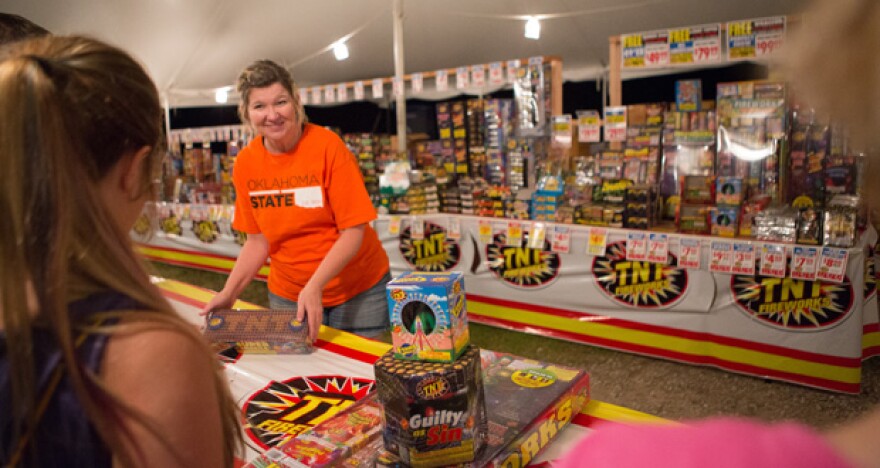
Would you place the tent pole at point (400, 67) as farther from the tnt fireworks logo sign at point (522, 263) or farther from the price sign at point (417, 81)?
the tnt fireworks logo sign at point (522, 263)

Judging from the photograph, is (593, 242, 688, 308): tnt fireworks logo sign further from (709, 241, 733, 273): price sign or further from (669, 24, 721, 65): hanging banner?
(669, 24, 721, 65): hanging banner

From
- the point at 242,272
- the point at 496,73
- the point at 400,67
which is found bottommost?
the point at 242,272

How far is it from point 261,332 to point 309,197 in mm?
549

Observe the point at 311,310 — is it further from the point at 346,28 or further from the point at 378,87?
the point at 346,28

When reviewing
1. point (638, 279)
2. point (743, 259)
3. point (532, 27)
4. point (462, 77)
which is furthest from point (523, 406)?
point (532, 27)

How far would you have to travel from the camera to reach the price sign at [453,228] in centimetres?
416

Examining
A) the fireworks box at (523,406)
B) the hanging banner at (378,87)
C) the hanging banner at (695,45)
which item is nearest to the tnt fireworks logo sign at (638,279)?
the hanging banner at (695,45)

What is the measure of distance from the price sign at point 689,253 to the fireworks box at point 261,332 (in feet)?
7.57

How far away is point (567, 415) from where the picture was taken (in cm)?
123

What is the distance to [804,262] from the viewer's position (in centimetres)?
292

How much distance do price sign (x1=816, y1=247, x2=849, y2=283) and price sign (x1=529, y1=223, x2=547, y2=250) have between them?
1.50 metres

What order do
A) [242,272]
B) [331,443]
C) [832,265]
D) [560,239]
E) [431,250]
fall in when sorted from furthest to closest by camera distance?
[431,250], [560,239], [832,265], [242,272], [331,443]

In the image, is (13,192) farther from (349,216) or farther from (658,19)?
(658,19)

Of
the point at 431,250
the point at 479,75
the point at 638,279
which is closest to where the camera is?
the point at 638,279
